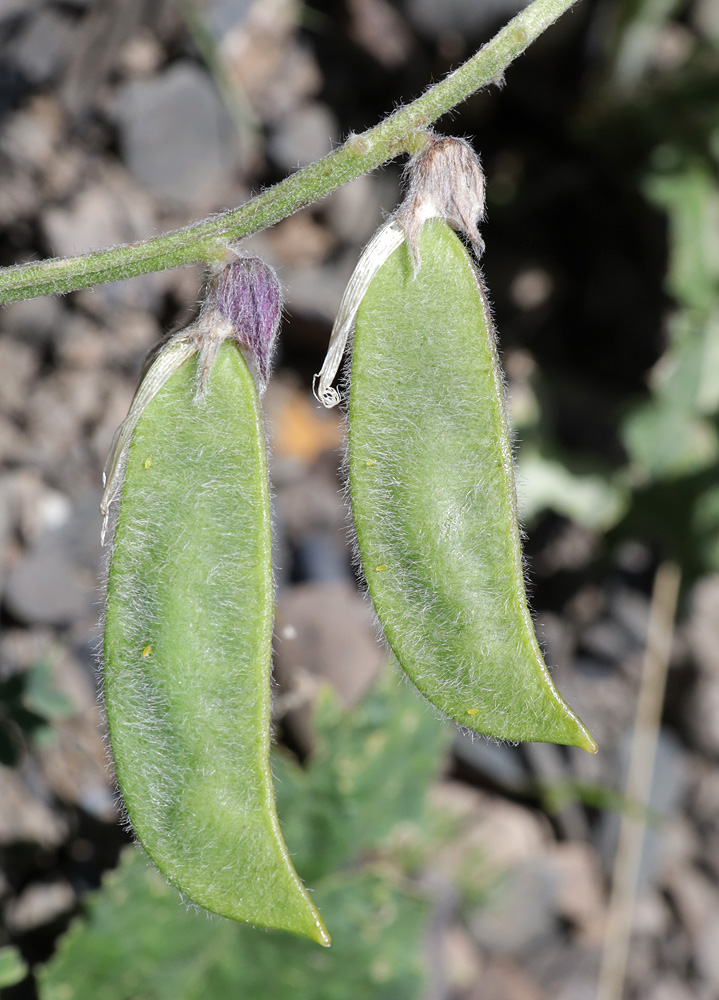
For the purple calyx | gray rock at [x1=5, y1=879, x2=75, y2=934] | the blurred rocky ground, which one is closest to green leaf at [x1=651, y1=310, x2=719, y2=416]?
the blurred rocky ground

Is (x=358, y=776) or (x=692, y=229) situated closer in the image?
(x=358, y=776)

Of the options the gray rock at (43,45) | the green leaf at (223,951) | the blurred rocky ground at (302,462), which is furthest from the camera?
the blurred rocky ground at (302,462)

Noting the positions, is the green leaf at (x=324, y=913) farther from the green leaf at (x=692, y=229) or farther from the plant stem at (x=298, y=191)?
the green leaf at (x=692, y=229)

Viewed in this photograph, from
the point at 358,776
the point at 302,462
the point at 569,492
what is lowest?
the point at 358,776

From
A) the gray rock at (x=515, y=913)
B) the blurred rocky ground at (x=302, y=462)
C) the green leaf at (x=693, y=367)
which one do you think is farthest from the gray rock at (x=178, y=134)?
the gray rock at (x=515, y=913)

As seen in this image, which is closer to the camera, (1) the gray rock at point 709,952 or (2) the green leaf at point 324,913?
(2) the green leaf at point 324,913

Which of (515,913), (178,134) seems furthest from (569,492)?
(178,134)

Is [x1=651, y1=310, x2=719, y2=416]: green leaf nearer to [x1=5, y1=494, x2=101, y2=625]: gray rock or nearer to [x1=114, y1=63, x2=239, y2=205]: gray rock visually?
[x1=114, y1=63, x2=239, y2=205]: gray rock

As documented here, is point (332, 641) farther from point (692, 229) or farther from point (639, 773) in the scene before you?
point (692, 229)
